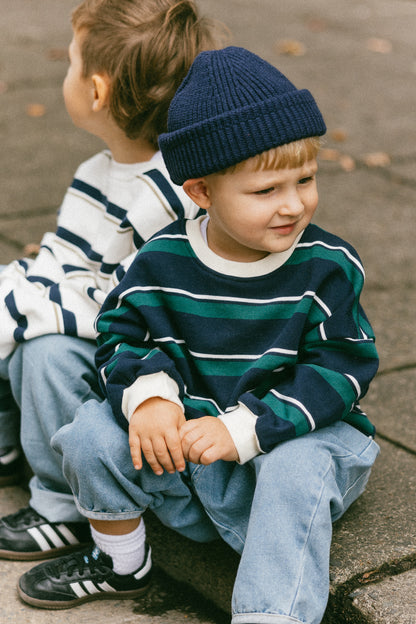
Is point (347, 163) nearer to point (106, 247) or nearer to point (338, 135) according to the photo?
point (338, 135)

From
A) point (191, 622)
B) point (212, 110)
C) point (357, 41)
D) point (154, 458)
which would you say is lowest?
point (357, 41)

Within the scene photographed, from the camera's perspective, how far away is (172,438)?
199 cm

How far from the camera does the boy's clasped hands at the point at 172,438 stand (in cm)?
197

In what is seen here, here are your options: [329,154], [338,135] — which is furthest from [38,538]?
[338,135]

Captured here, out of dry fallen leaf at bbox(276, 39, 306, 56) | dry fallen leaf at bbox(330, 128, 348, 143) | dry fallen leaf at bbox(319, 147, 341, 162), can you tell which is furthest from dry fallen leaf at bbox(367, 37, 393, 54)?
dry fallen leaf at bbox(319, 147, 341, 162)

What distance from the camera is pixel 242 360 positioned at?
2.15 meters

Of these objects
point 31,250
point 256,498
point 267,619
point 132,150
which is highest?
point 132,150

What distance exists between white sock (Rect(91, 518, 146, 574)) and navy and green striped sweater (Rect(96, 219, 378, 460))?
0.34 metres

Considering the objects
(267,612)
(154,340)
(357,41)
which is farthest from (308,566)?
(357,41)

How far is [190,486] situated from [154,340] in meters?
0.39

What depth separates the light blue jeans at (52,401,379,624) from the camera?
187cm

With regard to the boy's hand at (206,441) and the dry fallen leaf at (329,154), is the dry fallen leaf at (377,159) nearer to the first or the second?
the dry fallen leaf at (329,154)

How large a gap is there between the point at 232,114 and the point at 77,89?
0.84 m

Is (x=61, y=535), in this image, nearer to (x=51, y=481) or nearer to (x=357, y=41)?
(x=51, y=481)
